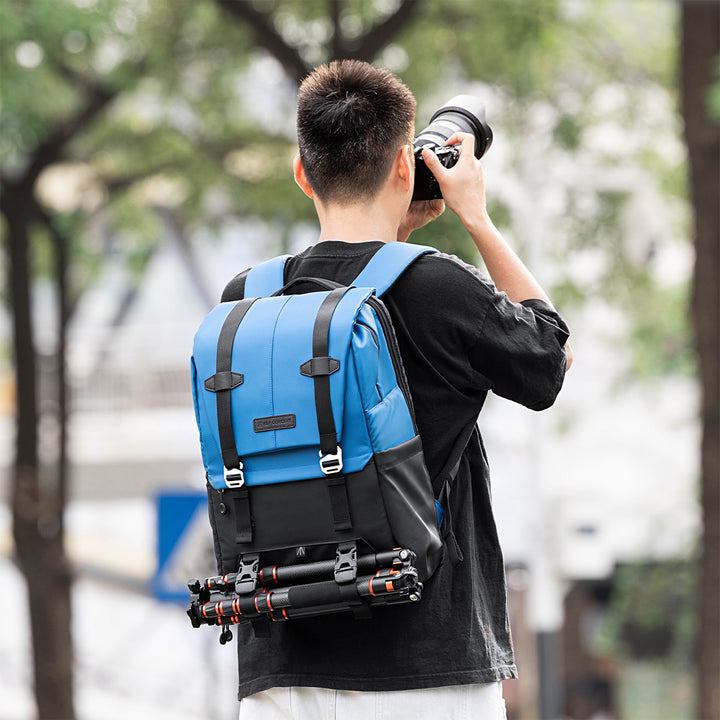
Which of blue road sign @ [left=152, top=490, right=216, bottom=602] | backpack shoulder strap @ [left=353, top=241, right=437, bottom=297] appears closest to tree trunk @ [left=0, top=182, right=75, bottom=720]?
blue road sign @ [left=152, top=490, right=216, bottom=602]

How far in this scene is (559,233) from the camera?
11.3 m

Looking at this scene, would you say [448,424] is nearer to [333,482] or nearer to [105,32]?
[333,482]

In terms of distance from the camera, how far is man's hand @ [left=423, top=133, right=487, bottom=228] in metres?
2.27

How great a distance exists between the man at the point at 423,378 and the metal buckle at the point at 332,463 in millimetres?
198

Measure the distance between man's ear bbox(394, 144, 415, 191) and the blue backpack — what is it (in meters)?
0.27

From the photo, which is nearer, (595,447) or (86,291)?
(86,291)

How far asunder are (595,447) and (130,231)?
7.63m

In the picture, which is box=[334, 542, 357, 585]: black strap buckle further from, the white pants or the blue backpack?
the white pants

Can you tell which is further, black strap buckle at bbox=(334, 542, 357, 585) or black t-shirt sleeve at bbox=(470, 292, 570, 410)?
black t-shirt sleeve at bbox=(470, 292, 570, 410)

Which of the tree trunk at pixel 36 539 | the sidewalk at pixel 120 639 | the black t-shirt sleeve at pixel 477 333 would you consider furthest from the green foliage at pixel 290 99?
the sidewalk at pixel 120 639

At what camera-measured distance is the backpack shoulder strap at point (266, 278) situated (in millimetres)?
2238

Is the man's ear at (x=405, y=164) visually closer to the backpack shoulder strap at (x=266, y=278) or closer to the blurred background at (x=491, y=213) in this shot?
the backpack shoulder strap at (x=266, y=278)

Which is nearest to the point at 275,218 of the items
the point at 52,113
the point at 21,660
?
the point at 52,113

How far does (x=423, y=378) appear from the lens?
7.02 feet
